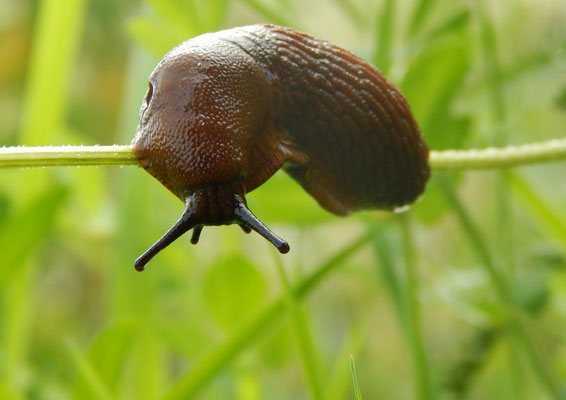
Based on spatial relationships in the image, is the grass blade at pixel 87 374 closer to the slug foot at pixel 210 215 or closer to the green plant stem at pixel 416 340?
the slug foot at pixel 210 215

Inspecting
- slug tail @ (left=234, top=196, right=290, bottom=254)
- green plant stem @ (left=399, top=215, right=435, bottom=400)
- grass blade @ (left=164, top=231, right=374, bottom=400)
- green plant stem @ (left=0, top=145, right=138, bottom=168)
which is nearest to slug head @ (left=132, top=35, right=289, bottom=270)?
slug tail @ (left=234, top=196, right=290, bottom=254)

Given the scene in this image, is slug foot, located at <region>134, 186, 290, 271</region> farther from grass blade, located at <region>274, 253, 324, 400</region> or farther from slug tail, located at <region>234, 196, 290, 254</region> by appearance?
grass blade, located at <region>274, 253, 324, 400</region>

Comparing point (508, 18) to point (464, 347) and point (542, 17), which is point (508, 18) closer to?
point (542, 17)

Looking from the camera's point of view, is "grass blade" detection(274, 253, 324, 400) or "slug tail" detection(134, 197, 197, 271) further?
"grass blade" detection(274, 253, 324, 400)

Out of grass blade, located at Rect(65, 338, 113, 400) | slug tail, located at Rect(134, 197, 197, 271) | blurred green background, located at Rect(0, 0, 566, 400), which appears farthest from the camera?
blurred green background, located at Rect(0, 0, 566, 400)

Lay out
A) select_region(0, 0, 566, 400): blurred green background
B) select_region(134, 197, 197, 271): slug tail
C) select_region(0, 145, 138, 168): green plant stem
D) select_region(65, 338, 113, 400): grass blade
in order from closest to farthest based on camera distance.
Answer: select_region(0, 145, 138, 168): green plant stem → select_region(134, 197, 197, 271): slug tail → select_region(65, 338, 113, 400): grass blade → select_region(0, 0, 566, 400): blurred green background

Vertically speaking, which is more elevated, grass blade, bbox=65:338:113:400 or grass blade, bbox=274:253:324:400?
grass blade, bbox=274:253:324:400

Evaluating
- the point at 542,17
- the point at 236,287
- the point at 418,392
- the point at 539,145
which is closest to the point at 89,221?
the point at 236,287

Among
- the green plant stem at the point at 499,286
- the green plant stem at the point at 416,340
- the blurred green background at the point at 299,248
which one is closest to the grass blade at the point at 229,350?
the blurred green background at the point at 299,248
